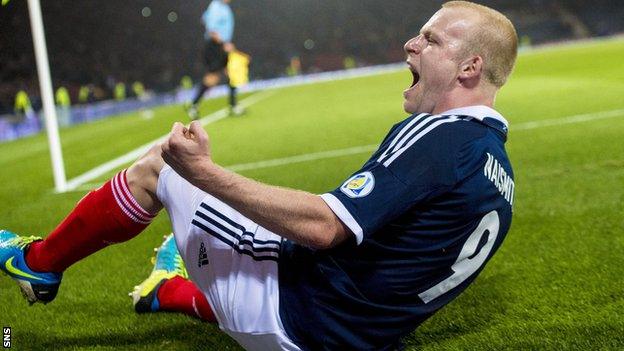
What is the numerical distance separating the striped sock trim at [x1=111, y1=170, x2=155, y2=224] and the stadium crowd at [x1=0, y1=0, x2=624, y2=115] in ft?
50.1

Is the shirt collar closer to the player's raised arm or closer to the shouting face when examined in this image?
the shouting face

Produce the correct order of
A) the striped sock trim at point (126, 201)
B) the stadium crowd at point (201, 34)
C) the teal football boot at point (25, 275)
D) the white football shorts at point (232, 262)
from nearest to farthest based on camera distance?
the white football shorts at point (232, 262) < the striped sock trim at point (126, 201) < the teal football boot at point (25, 275) < the stadium crowd at point (201, 34)

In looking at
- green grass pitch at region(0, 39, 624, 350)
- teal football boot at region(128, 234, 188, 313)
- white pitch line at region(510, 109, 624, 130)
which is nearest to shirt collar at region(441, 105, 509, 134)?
green grass pitch at region(0, 39, 624, 350)

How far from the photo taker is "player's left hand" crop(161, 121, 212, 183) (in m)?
1.38

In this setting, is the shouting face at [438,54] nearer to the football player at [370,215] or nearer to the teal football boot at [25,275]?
the football player at [370,215]

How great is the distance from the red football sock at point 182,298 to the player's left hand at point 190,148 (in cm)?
104

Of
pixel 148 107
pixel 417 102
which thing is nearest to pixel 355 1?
pixel 148 107

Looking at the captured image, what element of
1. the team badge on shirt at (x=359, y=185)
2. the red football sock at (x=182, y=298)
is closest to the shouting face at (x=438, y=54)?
the team badge on shirt at (x=359, y=185)

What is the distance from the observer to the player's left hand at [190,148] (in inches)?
54.2

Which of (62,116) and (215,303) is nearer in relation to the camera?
(215,303)

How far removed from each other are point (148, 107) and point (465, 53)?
21071 millimetres

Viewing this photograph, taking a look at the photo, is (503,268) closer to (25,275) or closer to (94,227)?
(94,227)

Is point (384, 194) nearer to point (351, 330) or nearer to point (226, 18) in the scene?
point (351, 330)

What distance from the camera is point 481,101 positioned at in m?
1.63
